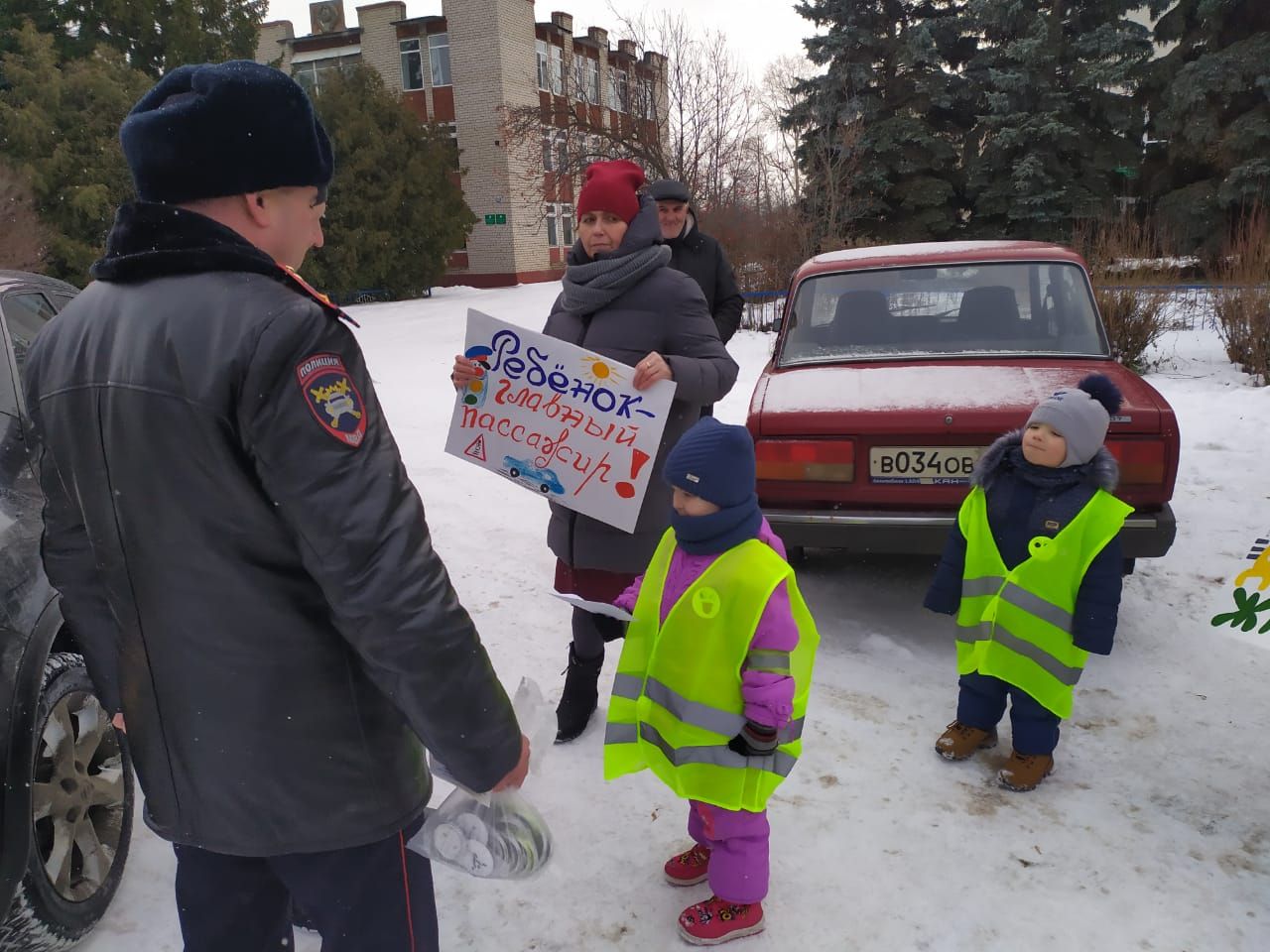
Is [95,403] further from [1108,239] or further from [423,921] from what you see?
[1108,239]

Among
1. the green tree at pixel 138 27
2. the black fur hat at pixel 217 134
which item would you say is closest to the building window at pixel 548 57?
the green tree at pixel 138 27

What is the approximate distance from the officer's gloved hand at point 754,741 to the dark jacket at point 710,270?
2.89 meters

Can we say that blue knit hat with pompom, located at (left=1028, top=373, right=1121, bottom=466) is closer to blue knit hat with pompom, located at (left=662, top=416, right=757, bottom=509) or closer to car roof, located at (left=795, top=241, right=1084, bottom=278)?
blue knit hat with pompom, located at (left=662, top=416, right=757, bottom=509)

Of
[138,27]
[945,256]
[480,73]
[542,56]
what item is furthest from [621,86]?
[945,256]

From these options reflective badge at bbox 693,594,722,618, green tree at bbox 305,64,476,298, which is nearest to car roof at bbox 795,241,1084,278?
reflective badge at bbox 693,594,722,618

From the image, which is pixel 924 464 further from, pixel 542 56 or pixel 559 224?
pixel 559 224

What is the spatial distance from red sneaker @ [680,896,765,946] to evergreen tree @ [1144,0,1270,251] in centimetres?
2218

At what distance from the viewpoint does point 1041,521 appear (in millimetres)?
2898

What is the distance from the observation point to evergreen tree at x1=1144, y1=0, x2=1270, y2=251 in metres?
19.5

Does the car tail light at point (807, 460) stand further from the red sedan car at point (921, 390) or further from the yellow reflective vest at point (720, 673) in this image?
the yellow reflective vest at point (720, 673)

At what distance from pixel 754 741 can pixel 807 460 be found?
2008mm

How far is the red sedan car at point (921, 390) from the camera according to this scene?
3.71m

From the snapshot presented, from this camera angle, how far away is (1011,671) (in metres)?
2.96

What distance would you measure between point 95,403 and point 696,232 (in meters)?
3.94
